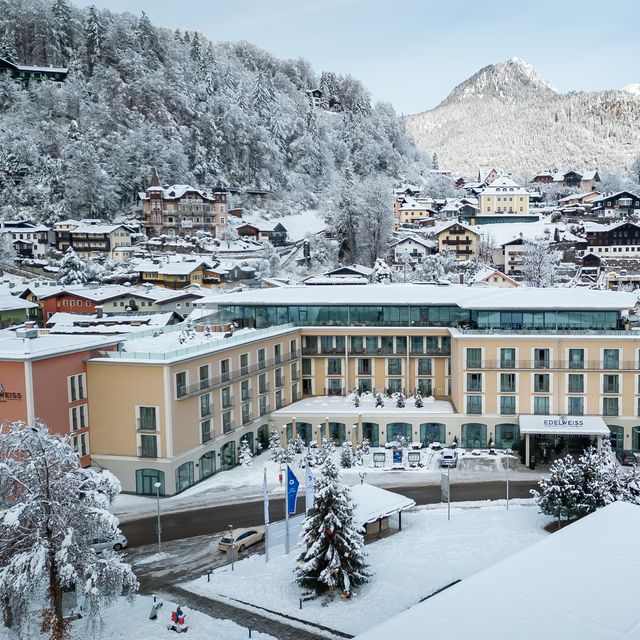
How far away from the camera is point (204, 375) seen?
3756cm

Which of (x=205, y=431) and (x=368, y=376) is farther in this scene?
(x=368, y=376)

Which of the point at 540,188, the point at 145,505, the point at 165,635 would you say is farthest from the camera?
the point at 540,188

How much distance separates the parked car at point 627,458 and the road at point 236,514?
6.24 metres

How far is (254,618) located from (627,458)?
25.0m

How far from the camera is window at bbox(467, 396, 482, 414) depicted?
42.1 m

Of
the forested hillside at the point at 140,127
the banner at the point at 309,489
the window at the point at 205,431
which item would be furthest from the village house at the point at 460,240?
the banner at the point at 309,489

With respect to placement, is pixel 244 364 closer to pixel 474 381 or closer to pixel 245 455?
pixel 245 455

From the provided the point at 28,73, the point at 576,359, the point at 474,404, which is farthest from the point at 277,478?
the point at 28,73

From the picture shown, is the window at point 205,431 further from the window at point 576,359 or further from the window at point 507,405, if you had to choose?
the window at point 576,359

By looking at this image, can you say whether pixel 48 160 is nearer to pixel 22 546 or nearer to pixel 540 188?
pixel 540 188

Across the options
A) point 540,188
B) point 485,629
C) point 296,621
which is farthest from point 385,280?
point 540,188

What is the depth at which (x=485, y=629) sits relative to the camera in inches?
513

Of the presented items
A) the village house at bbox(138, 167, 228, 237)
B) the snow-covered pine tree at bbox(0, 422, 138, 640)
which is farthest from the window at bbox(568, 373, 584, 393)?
the village house at bbox(138, 167, 228, 237)

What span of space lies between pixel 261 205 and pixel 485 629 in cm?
12748
